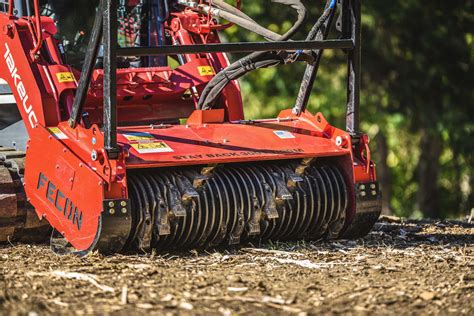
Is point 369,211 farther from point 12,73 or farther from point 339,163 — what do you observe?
point 12,73

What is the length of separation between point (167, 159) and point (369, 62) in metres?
10.0

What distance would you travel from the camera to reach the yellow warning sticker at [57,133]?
7.55 m

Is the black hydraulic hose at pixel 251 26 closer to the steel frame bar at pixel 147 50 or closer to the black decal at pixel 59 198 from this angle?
the steel frame bar at pixel 147 50

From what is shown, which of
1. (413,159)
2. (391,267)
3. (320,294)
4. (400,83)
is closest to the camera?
(320,294)

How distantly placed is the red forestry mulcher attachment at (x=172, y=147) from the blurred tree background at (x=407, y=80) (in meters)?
→ 7.02

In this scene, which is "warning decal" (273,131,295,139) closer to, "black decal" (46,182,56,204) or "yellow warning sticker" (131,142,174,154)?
"yellow warning sticker" (131,142,174,154)

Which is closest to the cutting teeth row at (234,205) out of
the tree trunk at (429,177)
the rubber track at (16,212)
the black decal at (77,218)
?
the black decal at (77,218)

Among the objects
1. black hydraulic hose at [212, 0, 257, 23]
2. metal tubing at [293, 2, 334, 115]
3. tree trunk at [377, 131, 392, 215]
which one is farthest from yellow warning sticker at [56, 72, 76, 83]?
tree trunk at [377, 131, 392, 215]

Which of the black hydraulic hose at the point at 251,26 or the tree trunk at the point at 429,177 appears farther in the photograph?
the tree trunk at the point at 429,177

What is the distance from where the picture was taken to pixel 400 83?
16.5 m

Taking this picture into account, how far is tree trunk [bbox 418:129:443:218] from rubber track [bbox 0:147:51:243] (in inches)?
422

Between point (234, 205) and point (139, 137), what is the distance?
0.75 m

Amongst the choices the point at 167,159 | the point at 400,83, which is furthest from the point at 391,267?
the point at 400,83

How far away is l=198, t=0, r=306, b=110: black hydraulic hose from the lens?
7.99m
